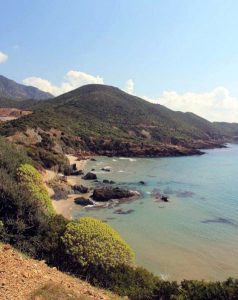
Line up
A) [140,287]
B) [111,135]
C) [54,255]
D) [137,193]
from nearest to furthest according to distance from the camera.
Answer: [140,287] < [54,255] < [137,193] < [111,135]

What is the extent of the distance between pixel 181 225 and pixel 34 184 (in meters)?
14.3

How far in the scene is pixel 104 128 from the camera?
115188mm

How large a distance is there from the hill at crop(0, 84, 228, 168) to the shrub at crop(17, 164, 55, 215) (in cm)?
2816

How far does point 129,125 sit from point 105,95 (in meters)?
40.1

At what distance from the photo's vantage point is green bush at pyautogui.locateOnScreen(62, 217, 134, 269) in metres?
15.3

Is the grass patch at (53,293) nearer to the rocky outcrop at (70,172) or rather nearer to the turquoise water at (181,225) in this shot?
the turquoise water at (181,225)

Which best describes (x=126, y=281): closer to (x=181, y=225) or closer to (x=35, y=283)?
(x=35, y=283)

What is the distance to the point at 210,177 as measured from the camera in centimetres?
6184

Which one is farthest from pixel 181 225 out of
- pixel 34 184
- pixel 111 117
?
pixel 111 117

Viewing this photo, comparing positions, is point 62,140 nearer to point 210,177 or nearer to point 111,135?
point 111,135

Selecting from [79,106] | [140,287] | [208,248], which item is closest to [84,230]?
[140,287]

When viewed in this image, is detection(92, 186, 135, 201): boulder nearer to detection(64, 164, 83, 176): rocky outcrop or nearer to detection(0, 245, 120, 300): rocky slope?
detection(64, 164, 83, 176): rocky outcrop

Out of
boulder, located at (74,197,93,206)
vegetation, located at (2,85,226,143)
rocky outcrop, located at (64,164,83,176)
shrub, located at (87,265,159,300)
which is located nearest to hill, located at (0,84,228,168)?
vegetation, located at (2,85,226,143)

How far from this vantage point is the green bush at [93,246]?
1526 cm
